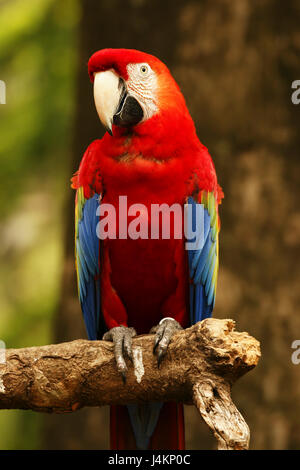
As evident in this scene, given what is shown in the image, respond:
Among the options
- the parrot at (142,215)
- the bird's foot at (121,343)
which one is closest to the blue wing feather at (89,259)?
the parrot at (142,215)

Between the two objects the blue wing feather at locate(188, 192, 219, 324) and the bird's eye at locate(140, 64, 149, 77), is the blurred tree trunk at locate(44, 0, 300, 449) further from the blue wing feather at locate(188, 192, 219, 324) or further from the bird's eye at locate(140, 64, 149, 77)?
the bird's eye at locate(140, 64, 149, 77)

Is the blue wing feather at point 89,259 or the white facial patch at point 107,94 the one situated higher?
the white facial patch at point 107,94

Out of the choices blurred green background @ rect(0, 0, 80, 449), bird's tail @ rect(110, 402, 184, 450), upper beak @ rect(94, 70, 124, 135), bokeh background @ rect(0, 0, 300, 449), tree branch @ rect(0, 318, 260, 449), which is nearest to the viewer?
tree branch @ rect(0, 318, 260, 449)

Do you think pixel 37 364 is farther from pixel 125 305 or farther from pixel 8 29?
pixel 8 29

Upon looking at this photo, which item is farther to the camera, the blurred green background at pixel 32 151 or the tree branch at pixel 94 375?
the blurred green background at pixel 32 151

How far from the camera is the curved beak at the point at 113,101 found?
6.71ft

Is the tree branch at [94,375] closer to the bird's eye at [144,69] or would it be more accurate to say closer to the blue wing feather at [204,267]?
the blue wing feather at [204,267]

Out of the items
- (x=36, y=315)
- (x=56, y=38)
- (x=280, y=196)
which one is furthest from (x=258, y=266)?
(x=56, y=38)

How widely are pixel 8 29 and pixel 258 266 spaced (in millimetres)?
2615

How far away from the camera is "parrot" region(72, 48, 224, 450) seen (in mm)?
2076

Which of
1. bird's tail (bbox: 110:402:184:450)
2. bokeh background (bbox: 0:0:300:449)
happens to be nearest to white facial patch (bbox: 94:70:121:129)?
bokeh background (bbox: 0:0:300:449)

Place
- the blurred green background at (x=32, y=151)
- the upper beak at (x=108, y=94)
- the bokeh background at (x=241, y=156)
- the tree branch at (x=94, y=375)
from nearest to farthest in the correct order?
the tree branch at (x=94, y=375) < the upper beak at (x=108, y=94) < the bokeh background at (x=241, y=156) < the blurred green background at (x=32, y=151)

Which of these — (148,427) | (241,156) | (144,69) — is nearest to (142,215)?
(144,69)

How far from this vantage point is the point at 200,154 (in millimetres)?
2240
